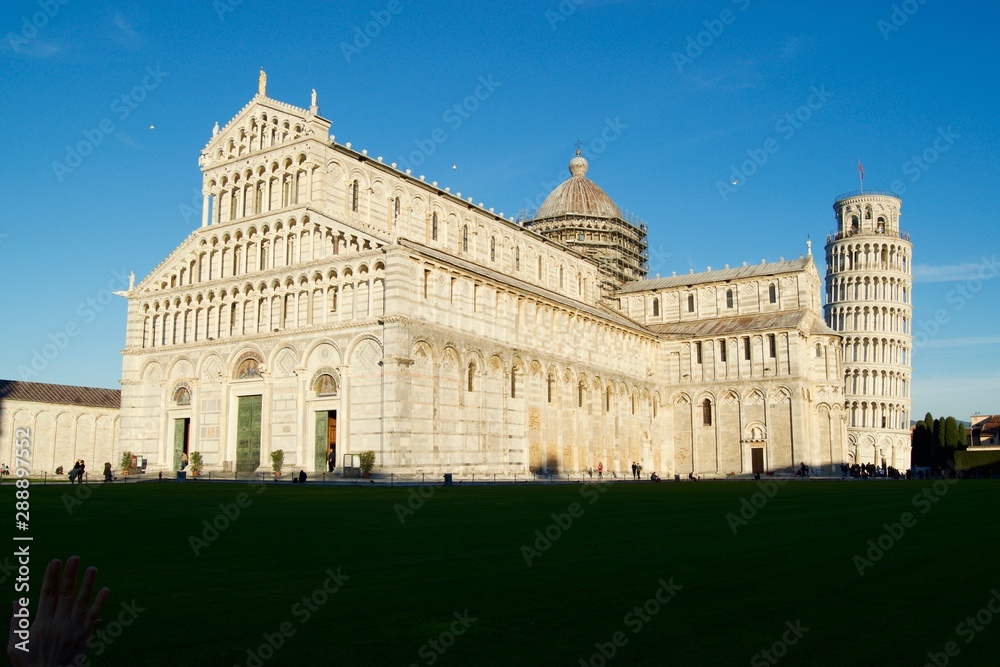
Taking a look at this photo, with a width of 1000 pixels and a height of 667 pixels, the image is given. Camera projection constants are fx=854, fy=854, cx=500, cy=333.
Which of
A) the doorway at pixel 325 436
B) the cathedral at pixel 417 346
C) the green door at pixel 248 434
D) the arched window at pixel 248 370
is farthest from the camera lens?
the arched window at pixel 248 370

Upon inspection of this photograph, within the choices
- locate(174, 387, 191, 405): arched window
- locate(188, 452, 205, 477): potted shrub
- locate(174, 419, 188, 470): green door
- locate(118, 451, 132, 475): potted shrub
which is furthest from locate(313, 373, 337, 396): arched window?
locate(118, 451, 132, 475): potted shrub

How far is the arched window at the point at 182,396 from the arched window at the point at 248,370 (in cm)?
449

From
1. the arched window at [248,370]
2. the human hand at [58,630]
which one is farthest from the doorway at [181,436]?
the human hand at [58,630]

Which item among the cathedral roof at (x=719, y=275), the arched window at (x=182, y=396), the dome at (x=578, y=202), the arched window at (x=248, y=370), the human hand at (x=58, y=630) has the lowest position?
the human hand at (x=58, y=630)

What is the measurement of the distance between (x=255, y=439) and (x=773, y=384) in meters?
39.7

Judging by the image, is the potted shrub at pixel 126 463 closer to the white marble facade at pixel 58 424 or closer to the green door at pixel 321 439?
the white marble facade at pixel 58 424

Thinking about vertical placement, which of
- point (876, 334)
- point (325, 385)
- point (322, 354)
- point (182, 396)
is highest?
point (876, 334)

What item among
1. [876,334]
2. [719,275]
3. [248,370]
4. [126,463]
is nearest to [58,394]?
[126,463]

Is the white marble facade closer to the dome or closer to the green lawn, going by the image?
the dome

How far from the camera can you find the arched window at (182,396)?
52.6 metres

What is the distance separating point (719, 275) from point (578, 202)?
50.1ft

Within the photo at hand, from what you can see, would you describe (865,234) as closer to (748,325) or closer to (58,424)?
(748,325)

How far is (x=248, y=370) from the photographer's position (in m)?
50.0

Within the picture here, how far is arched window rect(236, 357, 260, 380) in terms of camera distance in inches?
1948
